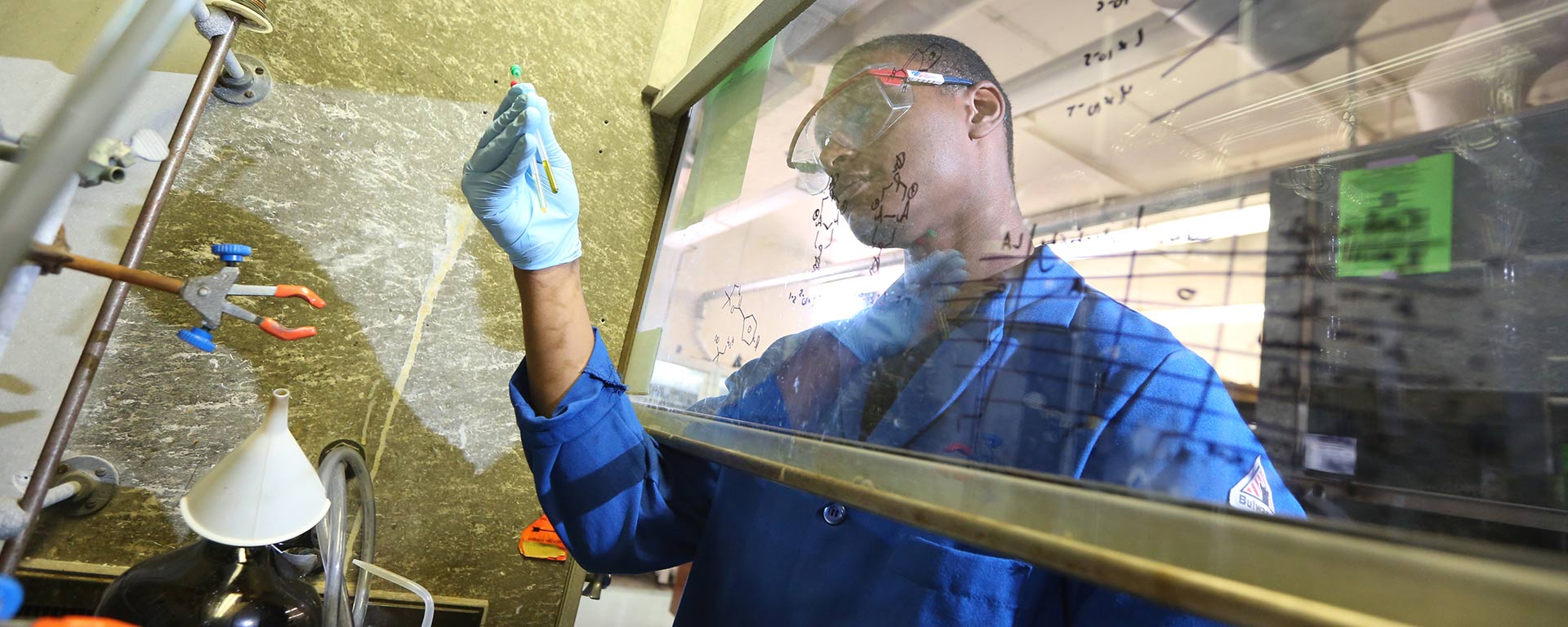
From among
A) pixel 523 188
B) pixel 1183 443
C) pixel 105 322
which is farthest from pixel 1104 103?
pixel 105 322

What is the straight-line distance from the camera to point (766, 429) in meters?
0.94

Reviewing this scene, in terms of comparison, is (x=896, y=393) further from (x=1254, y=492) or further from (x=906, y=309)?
(x=1254, y=492)

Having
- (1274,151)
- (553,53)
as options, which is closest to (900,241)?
(1274,151)

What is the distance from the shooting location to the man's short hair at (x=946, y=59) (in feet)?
2.23

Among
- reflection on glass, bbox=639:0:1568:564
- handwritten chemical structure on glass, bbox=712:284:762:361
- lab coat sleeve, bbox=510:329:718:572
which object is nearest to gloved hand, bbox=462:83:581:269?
lab coat sleeve, bbox=510:329:718:572

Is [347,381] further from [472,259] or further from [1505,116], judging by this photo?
[1505,116]

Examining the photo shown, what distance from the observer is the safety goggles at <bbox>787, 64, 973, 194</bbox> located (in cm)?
83

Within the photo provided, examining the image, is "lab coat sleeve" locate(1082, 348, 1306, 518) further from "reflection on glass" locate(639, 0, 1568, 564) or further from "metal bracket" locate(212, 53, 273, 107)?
"metal bracket" locate(212, 53, 273, 107)

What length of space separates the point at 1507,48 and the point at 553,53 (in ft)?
5.36

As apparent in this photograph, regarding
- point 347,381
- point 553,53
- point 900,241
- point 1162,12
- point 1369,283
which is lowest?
point 347,381

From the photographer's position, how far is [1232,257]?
1.44 feet

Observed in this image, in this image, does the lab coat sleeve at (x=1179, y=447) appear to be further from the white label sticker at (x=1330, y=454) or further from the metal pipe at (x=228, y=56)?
the metal pipe at (x=228, y=56)

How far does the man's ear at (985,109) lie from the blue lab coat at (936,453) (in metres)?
0.17

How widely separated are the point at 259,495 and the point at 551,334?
0.45m
